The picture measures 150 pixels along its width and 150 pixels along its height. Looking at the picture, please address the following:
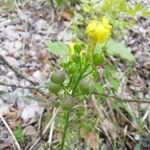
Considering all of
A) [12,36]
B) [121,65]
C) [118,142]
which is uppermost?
[12,36]

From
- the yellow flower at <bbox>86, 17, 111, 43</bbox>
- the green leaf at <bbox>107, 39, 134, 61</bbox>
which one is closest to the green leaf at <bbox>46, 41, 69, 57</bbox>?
the green leaf at <bbox>107, 39, 134, 61</bbox>

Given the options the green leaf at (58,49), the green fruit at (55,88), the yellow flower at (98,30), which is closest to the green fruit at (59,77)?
the green fruit at (55,88)

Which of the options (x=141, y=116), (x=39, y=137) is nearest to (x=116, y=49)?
(x=141, y=116)

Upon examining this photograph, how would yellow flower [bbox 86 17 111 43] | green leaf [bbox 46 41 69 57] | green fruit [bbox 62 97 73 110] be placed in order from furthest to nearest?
green leaf [bbox 46 41 69 57], green fruit [bbox 62 97 73 110], yellow flower [bbox 86 17 111 43]

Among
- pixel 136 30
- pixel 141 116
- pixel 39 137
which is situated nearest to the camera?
pixel 39 137

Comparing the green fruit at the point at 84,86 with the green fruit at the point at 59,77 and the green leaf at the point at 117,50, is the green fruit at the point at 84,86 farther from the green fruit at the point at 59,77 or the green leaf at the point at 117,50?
the green leaf at the point at 117,50

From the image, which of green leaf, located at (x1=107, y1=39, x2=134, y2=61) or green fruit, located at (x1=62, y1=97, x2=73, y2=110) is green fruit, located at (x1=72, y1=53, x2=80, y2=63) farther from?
green leaf, located at (x1=107, y1=39, x2=134, y2=61)

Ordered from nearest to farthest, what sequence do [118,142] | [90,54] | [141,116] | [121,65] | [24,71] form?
[90,54] → [118,142] → [141,116] → [24,71] → [121,65]

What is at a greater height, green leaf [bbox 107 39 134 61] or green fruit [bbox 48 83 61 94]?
green leaf [bbox 107 39 134 61]

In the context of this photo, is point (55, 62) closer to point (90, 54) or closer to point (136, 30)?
point (136, 30)

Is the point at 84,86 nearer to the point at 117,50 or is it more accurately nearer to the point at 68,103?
the point at 68,103

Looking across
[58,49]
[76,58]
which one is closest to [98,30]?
[76,58]
